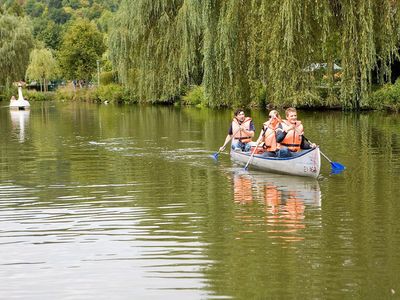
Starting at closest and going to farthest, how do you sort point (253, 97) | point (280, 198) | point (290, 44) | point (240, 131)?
1. point (280, 198)
2. point (240, 131)
3. point (290, 44)
4. point (253, 97)

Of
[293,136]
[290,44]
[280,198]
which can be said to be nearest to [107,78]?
[290,44]

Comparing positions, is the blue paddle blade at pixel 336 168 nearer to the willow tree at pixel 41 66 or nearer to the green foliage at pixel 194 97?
the green foliage at pixel 194 97

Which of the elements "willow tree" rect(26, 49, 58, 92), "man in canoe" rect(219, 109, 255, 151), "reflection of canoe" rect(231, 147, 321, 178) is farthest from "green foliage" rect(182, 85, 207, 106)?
"reflection of canoe" rect(231, 147, 321, 178)

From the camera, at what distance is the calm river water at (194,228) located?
7.41 meters

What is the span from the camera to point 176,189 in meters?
13.6

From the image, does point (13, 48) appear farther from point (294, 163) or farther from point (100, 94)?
point (294, 163)

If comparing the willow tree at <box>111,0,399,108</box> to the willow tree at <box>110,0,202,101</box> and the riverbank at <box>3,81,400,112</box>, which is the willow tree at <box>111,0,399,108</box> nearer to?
the riverbank at <box>3,81,400,112</box>

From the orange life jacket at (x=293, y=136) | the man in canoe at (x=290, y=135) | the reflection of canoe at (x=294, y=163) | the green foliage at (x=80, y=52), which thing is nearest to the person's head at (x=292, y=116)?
the man in canoe at (x=290, y=135)

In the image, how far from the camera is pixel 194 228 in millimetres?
9922

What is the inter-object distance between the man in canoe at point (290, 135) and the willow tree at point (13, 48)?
52.1m

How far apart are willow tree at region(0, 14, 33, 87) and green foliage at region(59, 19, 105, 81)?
291 inches

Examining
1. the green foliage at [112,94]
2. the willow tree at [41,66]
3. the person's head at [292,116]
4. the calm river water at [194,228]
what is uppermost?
the willow tree at [41,66]

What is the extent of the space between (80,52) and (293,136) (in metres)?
62.0

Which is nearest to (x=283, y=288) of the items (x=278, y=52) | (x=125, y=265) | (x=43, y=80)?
(x=125, y=265)
